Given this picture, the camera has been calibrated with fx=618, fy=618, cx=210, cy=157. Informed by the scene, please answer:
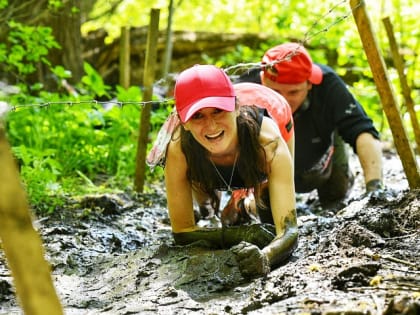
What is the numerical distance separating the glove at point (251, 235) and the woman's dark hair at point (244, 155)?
0.26 meters

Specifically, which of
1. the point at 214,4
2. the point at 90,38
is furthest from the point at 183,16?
the point at 90,38

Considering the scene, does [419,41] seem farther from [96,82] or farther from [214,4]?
[214,4]

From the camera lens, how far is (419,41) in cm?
719

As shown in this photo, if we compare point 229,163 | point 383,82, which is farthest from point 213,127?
point 383,82

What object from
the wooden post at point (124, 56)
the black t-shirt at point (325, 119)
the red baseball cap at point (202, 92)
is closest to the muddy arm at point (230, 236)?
the red baseball cap at point (202, 92)

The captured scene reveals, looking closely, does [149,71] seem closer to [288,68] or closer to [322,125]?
[288,68]

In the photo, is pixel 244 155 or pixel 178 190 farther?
pixel 178 190

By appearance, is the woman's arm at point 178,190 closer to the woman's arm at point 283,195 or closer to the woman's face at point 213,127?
the woman's face at point 213,127

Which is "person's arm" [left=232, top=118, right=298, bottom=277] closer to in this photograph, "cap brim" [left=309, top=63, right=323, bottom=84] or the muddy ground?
the muddy ground

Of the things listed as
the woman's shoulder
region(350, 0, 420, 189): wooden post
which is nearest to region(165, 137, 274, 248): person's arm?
the woman's shoulder

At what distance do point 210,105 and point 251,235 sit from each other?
2.57 ft

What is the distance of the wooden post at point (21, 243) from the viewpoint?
1.43 metres

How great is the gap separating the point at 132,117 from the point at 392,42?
2.52 metres

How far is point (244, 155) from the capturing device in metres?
3.29
